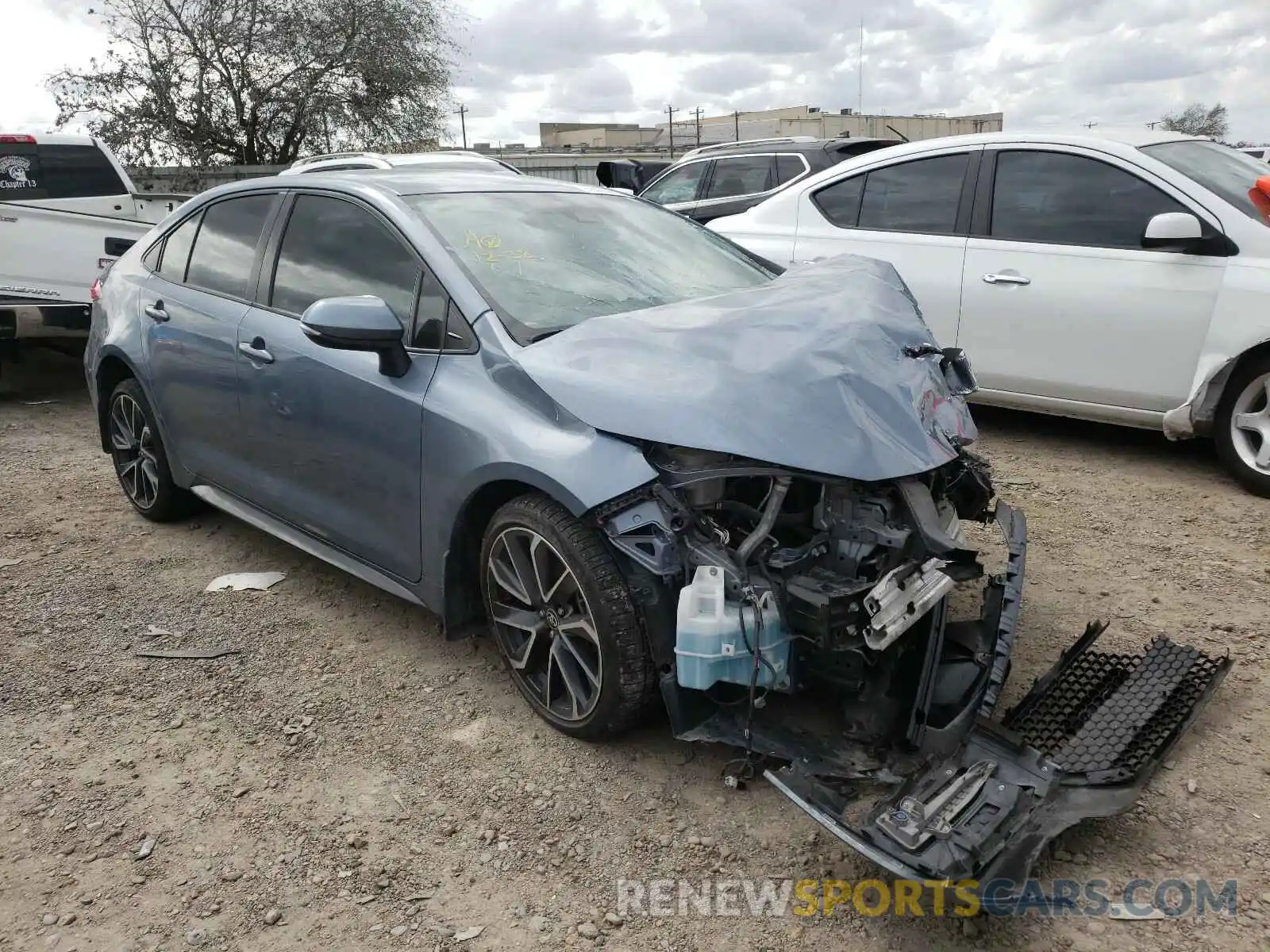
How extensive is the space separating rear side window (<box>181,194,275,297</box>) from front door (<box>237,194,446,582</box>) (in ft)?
0.80

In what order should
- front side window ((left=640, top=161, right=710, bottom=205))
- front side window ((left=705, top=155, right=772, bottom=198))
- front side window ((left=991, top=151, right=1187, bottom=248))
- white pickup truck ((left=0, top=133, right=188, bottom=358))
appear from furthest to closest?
1. front side window ((left=640, top=161, right=710, bottom=205))
2. front side window ((left=705, top=155, right=772, bottom=198))
3. white pickup truck ((left=0, top=133, right=188, bottom=358))
4. front side window ((left=991, top=151, right=1187, bottom=248))

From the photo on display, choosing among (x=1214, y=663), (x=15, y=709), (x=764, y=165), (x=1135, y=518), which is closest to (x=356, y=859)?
(x=15, y=709)

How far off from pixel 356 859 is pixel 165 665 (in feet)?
4.94

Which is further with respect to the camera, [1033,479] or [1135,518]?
[1033,479]

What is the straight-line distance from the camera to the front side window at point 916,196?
580 cm

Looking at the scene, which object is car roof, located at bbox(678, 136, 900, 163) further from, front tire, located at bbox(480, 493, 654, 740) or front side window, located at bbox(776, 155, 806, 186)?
front tire, located at bbox(480, 493, 654, 740)

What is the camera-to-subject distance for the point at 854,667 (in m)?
2.59

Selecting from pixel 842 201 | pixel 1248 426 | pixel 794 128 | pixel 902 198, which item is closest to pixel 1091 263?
pixel 1248 426

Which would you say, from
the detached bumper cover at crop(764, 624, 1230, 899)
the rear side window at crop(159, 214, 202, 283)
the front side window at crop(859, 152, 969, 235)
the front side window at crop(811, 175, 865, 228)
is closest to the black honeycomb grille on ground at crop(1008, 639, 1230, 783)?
the detached bumper cover at crop(764, 624, 1230, 899)

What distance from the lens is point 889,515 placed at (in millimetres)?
2699

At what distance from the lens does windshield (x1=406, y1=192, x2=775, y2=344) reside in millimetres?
3281

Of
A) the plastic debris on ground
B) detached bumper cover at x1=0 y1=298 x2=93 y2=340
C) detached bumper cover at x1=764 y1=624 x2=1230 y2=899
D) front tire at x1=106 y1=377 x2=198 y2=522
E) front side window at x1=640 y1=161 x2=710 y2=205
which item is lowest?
the plastic debris on ground

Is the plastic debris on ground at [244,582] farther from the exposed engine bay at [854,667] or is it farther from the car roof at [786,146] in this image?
the car roof at [786,146]

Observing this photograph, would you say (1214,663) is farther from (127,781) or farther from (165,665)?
(165,665)
